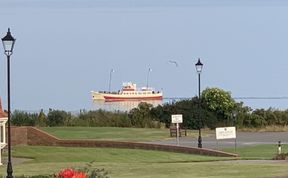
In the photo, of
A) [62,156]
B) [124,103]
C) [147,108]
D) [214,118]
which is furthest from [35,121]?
[124,103]

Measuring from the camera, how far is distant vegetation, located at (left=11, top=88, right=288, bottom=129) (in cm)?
6334

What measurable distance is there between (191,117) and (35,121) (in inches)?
495

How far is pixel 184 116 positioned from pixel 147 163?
31.1 metres

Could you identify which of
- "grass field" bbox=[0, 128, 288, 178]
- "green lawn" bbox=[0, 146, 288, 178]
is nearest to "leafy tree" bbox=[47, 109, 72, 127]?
"grass field" bbox=[0, 128, 288, 178]

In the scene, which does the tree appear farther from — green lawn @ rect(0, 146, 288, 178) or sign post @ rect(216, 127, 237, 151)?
sign post @ rect(216, 127, 237, 151)

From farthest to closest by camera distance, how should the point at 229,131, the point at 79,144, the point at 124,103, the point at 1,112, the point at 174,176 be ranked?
1. the point at 124,103
2. the point at 79,144
3. the point at 229,131
4. the point at 1,112
5. the point at 174,176

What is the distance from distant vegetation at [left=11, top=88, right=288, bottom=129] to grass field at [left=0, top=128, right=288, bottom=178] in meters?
8.38

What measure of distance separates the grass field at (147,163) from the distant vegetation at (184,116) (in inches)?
330

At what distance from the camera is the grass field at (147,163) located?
84.0 ft

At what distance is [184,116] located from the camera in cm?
6319

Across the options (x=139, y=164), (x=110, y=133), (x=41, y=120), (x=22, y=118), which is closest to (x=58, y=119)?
(x=41, y=120)

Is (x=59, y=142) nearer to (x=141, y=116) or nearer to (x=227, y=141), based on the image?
(x=227, y=141)

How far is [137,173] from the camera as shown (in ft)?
85.5

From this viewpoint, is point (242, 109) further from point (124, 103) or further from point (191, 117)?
point (124, 103)
